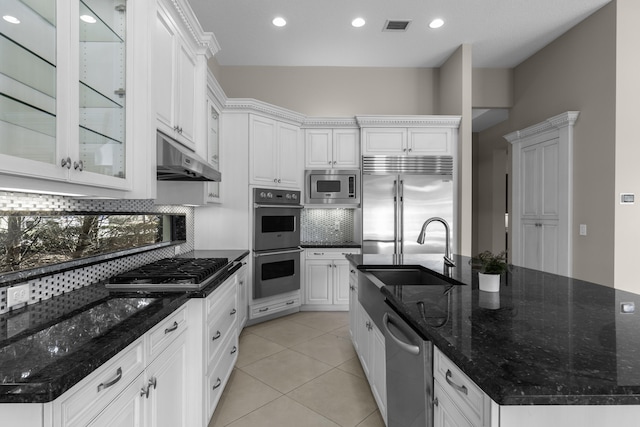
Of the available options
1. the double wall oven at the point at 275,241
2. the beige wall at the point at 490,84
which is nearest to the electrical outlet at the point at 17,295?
the double wall oven at the point at 275,241

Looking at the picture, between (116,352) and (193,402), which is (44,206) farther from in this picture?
(193,402)

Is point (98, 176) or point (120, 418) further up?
point (98, 176)

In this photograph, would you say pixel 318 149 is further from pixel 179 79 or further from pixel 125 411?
pixel 125 411

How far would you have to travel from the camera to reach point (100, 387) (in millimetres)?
954

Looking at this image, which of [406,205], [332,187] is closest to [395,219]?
[406,205]

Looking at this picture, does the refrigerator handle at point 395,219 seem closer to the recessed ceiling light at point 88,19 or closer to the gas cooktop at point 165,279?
the gas cooktop at point 165,279

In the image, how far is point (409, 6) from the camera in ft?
11.2

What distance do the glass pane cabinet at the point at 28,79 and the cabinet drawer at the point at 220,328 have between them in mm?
1190

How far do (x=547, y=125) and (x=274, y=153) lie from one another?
11.3ft

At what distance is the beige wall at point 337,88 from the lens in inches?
188

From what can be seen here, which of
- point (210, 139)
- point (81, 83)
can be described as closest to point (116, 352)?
point (81, 83)

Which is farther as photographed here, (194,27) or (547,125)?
(547,125)

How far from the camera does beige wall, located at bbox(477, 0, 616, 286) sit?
3.35 metres

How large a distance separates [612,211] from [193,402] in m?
4.11
